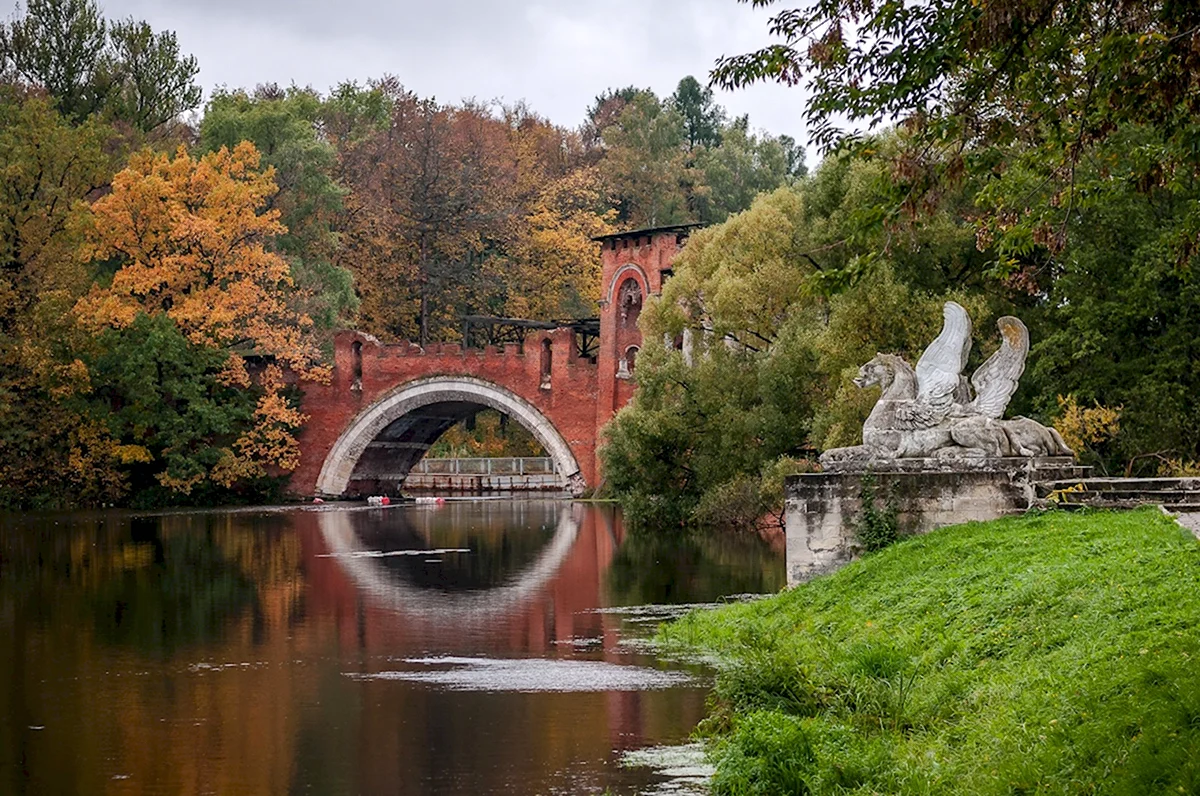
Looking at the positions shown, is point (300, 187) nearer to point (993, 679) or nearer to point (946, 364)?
point (946, 364)

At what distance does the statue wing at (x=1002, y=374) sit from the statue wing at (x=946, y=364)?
0.24m

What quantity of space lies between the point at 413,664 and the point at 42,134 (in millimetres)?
32109

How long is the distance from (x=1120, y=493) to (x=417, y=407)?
113 ft

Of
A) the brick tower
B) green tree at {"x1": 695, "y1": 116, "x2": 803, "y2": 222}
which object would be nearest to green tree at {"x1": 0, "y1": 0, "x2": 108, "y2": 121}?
the brick tower

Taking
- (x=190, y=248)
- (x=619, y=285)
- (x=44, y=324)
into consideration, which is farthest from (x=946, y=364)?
(x=619, y=285)

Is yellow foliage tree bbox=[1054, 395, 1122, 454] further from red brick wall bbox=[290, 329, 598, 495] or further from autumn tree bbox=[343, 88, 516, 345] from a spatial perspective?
autumn tree bbox=[343, 88, 516, 345]

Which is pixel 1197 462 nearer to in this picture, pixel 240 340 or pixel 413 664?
pixel 413 664

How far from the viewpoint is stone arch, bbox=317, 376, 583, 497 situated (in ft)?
155

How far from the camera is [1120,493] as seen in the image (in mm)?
14852

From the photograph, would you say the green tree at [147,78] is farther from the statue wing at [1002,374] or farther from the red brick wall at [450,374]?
the statue wing at [1002,374]

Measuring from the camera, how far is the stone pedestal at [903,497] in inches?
602

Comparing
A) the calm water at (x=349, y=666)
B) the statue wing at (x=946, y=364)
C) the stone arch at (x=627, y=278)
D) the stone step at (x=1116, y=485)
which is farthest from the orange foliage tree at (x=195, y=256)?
the stone step at (x=1116, y=485)

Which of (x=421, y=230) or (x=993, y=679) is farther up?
(x=421, y=230)

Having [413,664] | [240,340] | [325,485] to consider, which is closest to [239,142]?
[240,340]
